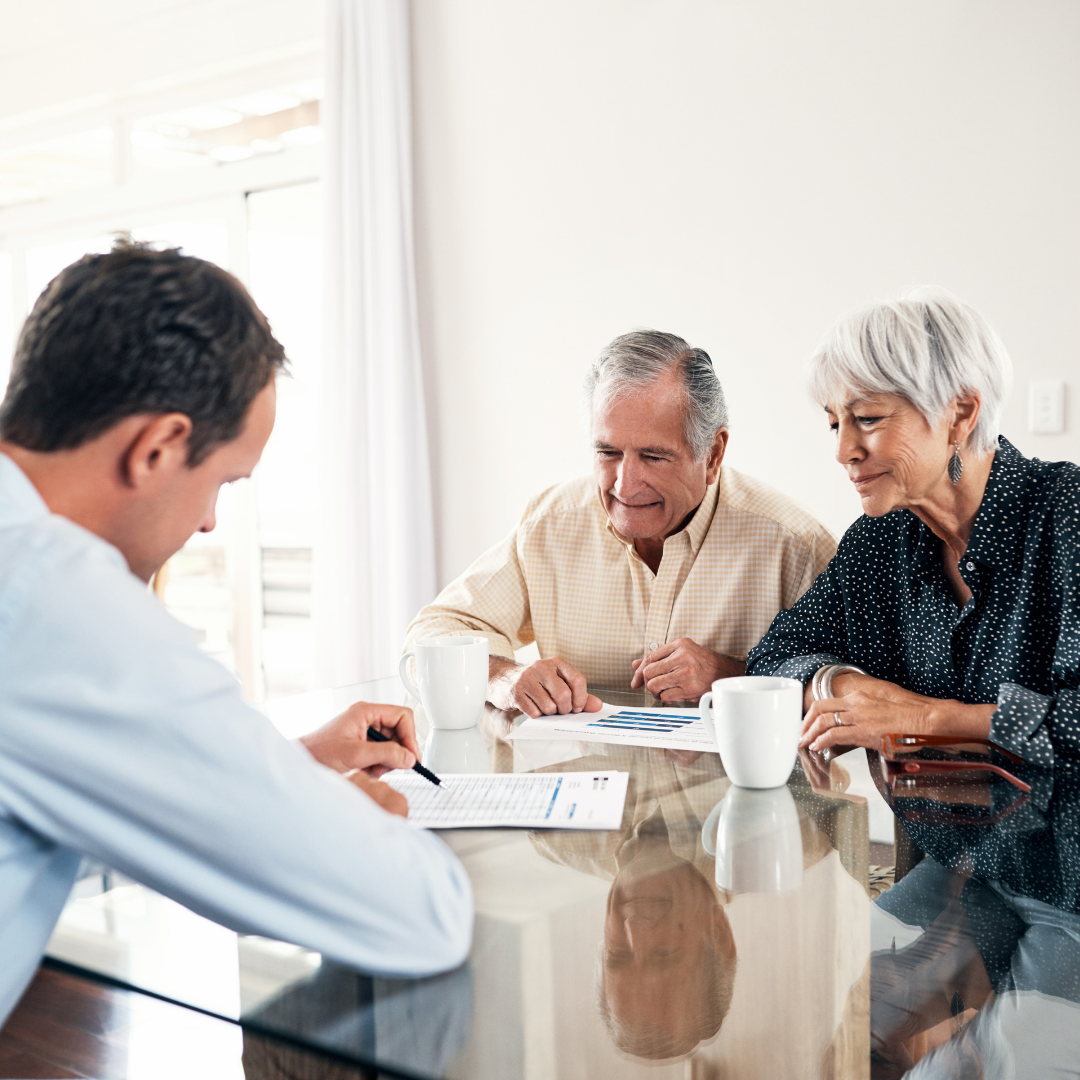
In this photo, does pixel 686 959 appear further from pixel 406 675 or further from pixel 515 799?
pixel 406 675

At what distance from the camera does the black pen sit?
113 cm

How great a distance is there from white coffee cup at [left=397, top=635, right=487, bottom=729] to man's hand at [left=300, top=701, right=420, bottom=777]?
16 centimetres

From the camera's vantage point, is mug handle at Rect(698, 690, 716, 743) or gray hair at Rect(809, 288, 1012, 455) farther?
gray hair at Rect(809, 288, 1012, 455)

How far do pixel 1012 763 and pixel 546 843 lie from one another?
59 centimetres

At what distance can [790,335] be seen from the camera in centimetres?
268

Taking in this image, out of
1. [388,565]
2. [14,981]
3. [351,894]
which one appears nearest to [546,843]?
[351,894]

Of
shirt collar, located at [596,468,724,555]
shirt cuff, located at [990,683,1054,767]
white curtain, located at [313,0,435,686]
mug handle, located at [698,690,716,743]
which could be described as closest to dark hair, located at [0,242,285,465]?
mug handle, located at [698,690,716,743]

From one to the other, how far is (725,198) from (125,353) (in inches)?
89.5

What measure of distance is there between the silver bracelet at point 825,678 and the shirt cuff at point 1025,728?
23 centimetres

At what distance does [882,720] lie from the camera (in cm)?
126

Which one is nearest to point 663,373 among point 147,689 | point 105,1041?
point 147,689

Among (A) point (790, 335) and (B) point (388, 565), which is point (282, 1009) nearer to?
(A) point (790, 335)

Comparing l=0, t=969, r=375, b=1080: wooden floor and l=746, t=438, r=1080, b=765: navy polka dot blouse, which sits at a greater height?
l=746, t=438, r=1080, b=765: navy polka dot blouse

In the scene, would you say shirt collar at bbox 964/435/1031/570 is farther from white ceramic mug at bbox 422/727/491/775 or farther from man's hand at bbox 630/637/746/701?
white ceramic mug at bbox 422/727/491/775
